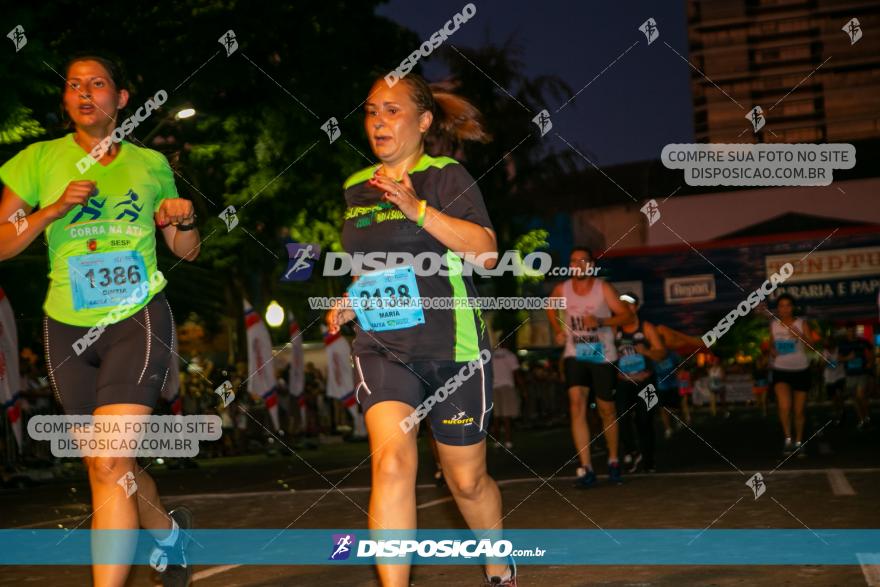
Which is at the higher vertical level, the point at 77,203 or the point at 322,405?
the point at 322,405

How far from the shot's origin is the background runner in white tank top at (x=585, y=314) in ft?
34.8

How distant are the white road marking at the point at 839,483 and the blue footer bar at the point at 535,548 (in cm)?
210

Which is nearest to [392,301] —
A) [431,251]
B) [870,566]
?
[431,251]

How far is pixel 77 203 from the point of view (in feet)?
14.4

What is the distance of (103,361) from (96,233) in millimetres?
490

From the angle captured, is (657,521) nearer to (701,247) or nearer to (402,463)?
(402,463)

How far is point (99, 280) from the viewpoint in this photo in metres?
4.63

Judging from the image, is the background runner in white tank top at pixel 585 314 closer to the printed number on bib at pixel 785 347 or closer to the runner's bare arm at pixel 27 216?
the printed number on bib at pixel 785 347

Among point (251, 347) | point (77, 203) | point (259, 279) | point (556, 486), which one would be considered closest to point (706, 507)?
point (556, 486)

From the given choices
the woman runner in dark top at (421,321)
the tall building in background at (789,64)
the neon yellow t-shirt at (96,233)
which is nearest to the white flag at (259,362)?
the neon yellow t-shirt at (96,233)

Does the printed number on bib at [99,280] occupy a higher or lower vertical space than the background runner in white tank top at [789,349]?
lower

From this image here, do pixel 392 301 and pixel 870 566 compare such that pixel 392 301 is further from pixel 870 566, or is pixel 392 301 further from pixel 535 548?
pixel 870 566

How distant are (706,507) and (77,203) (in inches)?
197

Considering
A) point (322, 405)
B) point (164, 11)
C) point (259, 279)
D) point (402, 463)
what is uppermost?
point (164, 11)
